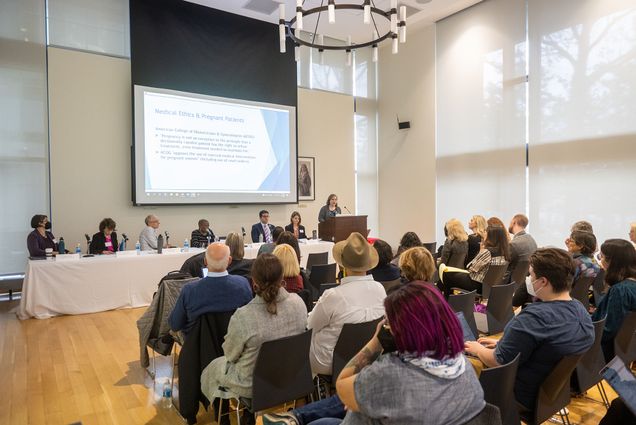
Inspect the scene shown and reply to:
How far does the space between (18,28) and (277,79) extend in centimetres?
445

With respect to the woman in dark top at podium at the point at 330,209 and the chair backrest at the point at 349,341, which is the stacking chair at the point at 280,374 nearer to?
the chair backrest at the point at 349,341

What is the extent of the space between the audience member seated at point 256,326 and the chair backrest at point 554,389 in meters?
1.19

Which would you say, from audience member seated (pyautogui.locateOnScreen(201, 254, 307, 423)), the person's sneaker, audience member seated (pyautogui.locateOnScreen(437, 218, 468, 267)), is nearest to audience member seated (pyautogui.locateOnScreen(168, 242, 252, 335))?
audience member seated (pyautogui.locateOnScreen(201, 254, 307, 423))

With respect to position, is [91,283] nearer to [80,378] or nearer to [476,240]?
[80,378]

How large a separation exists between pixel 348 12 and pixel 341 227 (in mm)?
4390

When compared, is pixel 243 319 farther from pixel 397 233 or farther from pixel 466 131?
pixel 397 233

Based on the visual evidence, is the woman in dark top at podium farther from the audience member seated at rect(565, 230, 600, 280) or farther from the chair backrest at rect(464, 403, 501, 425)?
the chair backrest at rect(464, 403, 501, 425)

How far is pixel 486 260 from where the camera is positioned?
14.6 feet

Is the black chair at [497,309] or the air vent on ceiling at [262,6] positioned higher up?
the air vent on ceiling at [262,6]

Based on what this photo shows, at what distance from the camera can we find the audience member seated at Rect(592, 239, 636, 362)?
8.63 ft

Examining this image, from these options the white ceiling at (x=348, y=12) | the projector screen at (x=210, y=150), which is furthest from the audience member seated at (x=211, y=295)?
the white ceiling at (x=348, y=12)

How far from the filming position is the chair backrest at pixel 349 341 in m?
2.26

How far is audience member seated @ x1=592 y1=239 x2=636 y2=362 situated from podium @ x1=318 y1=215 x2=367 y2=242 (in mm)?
4715

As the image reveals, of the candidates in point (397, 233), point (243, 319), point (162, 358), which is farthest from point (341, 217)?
point (243, 319)
